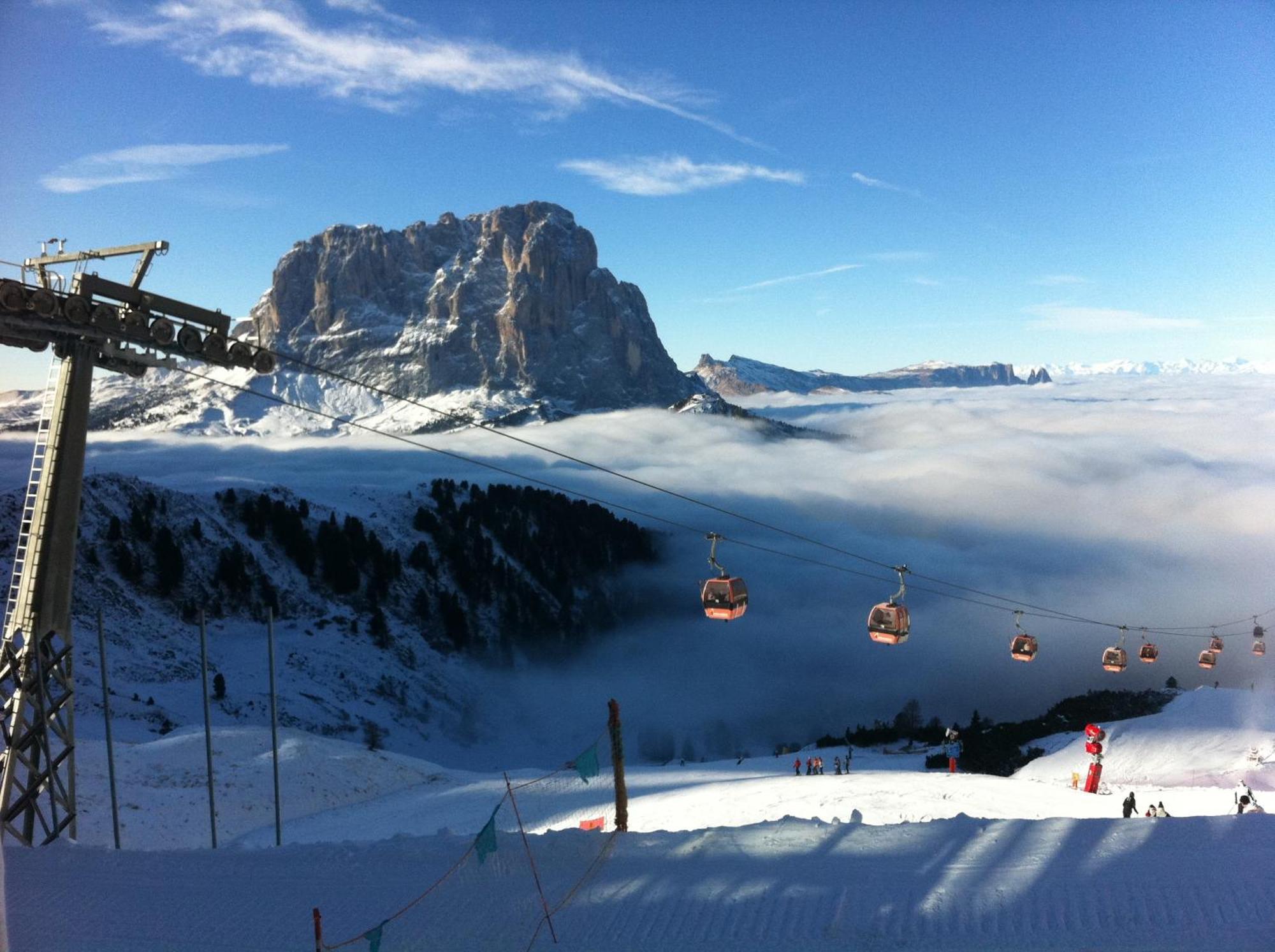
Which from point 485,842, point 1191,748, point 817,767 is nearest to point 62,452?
point 485,842

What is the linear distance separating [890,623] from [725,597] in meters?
4.94

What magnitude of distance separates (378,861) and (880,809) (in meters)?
16.2

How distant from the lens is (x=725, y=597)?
2572cm

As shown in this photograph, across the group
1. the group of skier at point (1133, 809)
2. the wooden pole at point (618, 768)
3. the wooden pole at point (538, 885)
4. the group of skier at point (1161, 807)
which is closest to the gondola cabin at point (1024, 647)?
the group of skier at point (1161, 807)

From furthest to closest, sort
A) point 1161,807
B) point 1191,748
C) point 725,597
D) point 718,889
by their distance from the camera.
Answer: point 1191,748 < point 1161,807 < point 725,597 < point 718,889

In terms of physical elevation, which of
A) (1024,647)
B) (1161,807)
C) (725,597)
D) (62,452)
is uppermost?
(62,452)

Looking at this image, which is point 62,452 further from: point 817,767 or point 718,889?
point 817,767

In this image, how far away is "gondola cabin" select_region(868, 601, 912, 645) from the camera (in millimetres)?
26016

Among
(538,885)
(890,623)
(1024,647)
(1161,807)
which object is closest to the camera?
(538,885)

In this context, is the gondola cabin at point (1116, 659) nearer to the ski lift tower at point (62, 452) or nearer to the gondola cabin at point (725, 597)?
the gondola cabin at point (725, 597)

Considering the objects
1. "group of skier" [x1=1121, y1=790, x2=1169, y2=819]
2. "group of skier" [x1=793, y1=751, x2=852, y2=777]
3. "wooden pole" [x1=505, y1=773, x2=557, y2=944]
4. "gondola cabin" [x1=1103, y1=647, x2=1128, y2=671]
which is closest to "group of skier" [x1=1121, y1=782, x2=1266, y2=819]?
"group of skier" [x1=1121, y1=790, x2=1169, y2=819]

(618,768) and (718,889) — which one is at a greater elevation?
(618,768)

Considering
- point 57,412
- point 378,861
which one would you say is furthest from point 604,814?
point 57,412

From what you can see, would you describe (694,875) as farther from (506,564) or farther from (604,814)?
(506,564)
